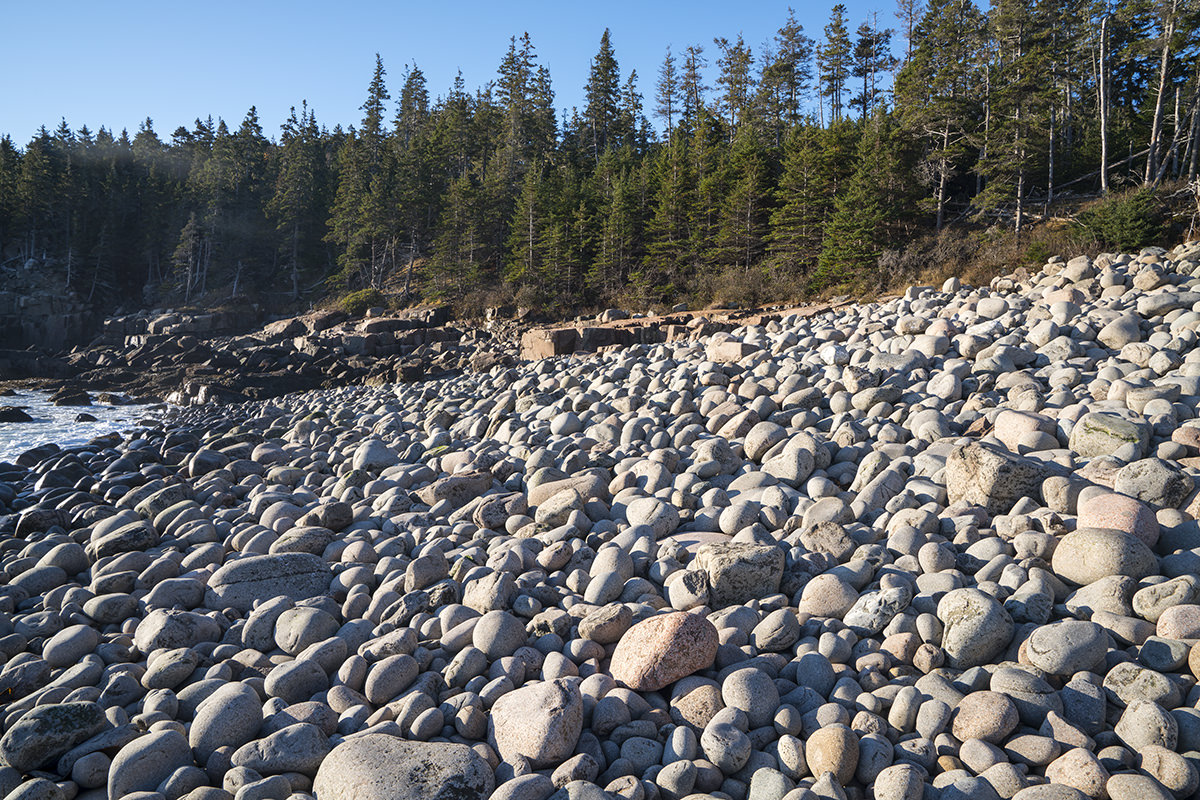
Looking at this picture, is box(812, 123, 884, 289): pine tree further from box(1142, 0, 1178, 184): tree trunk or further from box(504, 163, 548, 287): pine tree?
box(504, 163, 548, 287): pine tree

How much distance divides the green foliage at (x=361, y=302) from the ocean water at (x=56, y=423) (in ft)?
51.8

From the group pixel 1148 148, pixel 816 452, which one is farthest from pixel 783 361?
pixel 1148 148

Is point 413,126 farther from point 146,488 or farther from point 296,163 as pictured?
point 146,488

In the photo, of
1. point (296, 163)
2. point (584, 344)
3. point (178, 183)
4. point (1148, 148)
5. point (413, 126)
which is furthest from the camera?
point (413, 126)

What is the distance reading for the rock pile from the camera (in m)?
2.62

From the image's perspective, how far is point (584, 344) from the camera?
723 inches

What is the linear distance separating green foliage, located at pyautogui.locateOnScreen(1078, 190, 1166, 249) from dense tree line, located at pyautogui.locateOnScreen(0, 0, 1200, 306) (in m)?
4.51

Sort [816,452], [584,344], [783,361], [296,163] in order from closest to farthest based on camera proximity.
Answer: [816,452], [783,361], [584,344], [296,163]

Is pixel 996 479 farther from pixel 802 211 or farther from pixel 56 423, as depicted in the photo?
pixel 802 211

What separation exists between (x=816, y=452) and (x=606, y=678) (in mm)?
2993

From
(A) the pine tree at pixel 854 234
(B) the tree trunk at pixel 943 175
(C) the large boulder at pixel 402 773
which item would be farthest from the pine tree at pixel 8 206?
(C) the large boulder at pixel 402 773

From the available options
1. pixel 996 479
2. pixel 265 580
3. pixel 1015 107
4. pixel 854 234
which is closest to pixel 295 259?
pixel 854 234

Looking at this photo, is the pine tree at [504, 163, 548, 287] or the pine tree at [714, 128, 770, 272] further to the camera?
the pine tree at [504, 163, 548, 287]

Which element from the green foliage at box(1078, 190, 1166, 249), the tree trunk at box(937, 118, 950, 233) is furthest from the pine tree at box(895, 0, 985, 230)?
the green foliage at box(1078, 190, 1166, 249)
